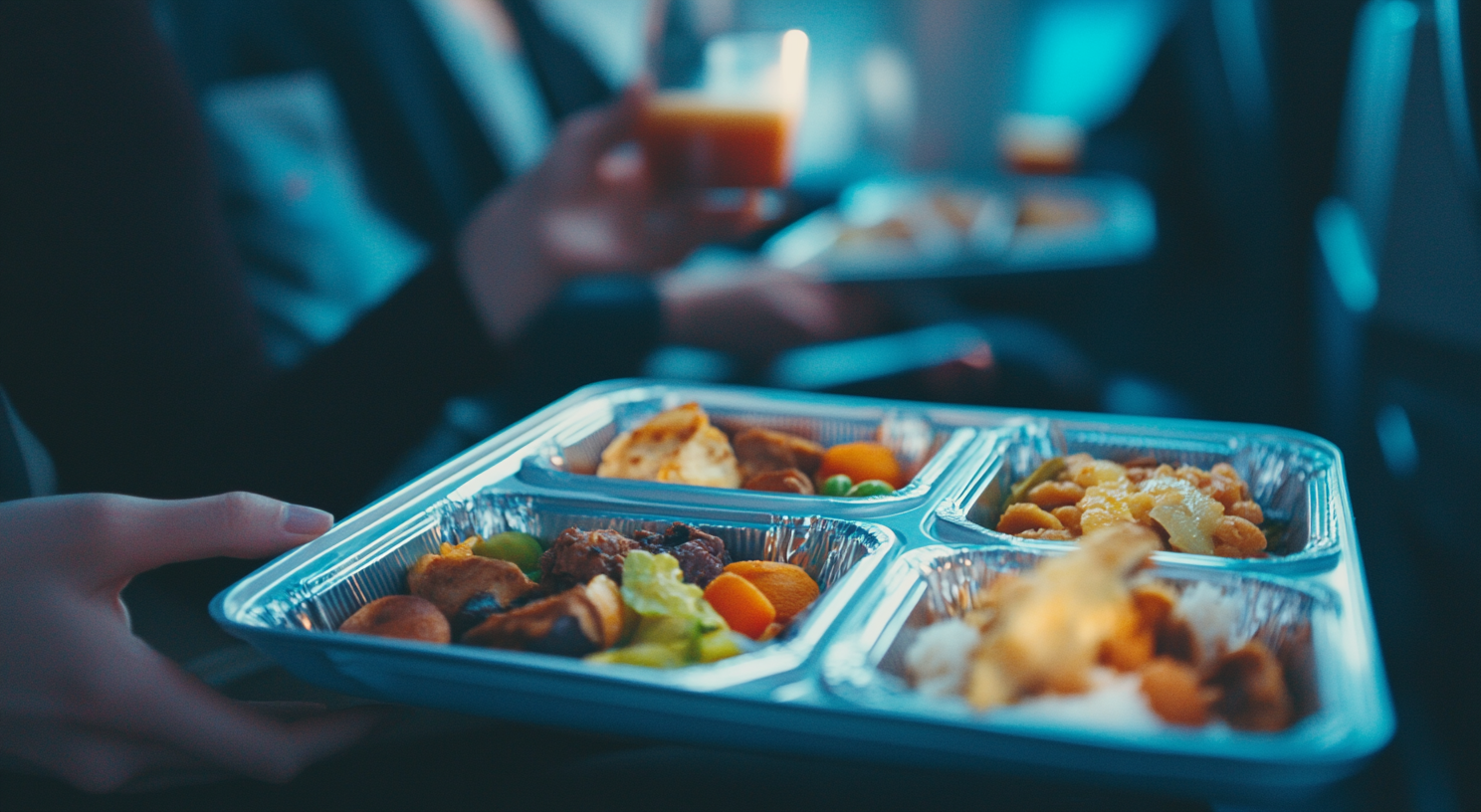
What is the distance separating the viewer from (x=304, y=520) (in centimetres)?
90

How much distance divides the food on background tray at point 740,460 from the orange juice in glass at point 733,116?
499mm

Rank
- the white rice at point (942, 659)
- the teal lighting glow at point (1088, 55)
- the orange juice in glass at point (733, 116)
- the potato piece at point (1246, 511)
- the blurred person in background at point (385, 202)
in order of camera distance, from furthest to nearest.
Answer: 1. the teal lighting glow at point (1088, 55)
2. the blurred person in background at point (385, 202)
3. the orange juice in glass at point (733, 116)
4. the potato piece at point (1246, 511)
5. the white rice at point (942, 659)

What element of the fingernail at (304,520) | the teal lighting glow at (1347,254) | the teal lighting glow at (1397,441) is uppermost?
the fingernail at (304,520)

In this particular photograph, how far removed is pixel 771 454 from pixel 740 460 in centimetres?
4

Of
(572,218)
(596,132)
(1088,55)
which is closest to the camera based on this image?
(596,132)

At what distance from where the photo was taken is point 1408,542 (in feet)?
6.68

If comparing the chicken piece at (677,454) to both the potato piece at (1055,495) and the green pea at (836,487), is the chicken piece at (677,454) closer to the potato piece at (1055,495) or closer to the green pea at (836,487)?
the green pea at (836,487)

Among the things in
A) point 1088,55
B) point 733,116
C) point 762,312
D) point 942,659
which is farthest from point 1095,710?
point 1088,55

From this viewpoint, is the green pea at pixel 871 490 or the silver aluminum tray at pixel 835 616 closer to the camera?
the silver aluminum tray at pixel 835 616

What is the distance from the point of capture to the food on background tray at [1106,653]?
0.66 meters

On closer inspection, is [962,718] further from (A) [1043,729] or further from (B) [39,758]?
(B) [39,758]

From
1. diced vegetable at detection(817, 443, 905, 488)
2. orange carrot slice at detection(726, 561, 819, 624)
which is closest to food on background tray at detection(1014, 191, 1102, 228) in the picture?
diced vegetable at detection(817, 443, 905, 488)

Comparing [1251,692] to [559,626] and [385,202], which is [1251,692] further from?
[385,202]

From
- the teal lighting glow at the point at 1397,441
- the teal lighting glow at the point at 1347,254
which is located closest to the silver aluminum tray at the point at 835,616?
the teal lighting glow at the point at 1397,441
